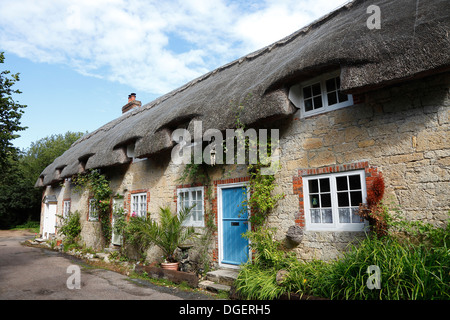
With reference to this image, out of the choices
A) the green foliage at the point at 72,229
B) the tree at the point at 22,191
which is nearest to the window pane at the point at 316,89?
the green foliage at the point at 72,229

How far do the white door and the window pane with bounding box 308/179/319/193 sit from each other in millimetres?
14995

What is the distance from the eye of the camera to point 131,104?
18406 millimetres

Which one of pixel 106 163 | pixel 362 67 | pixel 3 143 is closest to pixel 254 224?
pixel 362 67

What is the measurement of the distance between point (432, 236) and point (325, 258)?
1594mm

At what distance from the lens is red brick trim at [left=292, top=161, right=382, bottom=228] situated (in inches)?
183

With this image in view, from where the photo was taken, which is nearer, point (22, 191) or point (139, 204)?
point (139, 204)

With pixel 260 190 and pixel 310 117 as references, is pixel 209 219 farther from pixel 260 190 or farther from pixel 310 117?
pixel 310 117

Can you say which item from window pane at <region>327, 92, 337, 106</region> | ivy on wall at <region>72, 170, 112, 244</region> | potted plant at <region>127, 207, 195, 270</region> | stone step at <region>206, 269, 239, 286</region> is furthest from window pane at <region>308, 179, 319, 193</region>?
ivy on wall at <region>72, 170, 112, 244</region>

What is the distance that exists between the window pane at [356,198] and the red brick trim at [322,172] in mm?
211

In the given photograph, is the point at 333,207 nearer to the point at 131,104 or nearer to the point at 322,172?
the point at 322,172

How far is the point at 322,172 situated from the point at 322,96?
146 cm

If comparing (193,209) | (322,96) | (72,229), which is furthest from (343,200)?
(72,229)

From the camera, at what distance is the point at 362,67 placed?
4.30m

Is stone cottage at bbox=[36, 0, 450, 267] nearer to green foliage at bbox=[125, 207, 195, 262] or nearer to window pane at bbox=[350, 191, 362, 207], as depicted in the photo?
window pane at bbox=[350, 191, 362, 207]
